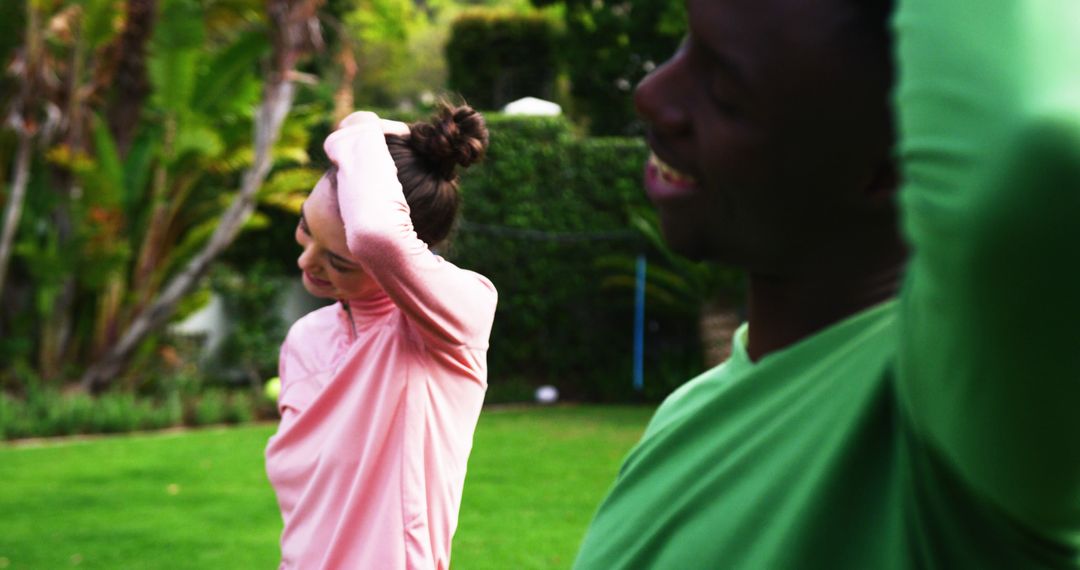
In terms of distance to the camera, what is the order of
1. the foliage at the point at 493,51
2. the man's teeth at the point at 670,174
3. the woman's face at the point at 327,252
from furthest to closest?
the foliage at the point at 493,51 < the woman's face at the point at 327,252 < the man's teeth at the point at 670,174

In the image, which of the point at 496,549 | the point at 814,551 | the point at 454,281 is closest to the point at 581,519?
the point at 496,549

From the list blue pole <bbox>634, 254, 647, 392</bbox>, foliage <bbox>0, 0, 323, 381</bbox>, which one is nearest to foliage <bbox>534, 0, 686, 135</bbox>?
blue pole <bbox>634, 254, 647, 392</bbox>

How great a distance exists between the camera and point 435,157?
2.93 m

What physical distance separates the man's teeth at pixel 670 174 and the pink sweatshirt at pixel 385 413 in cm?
155

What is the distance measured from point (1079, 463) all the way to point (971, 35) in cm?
23

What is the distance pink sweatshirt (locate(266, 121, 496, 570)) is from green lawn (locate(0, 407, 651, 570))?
3625 millimetres

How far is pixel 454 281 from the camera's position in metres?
2.65

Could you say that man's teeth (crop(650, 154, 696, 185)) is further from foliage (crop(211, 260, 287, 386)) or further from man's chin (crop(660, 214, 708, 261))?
foliage (crop(211, 260, 287, 386))

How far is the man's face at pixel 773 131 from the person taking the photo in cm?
83

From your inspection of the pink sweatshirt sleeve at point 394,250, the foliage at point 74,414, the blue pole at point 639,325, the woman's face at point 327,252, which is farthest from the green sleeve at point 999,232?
the blue pole at point 639,325

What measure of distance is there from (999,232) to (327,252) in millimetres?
2351

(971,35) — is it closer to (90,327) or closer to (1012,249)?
(1012,249)

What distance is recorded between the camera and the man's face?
0.83 meters

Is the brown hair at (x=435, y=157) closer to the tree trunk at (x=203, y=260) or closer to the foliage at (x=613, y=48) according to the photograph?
the tree trunk at (x=203, y=260)
